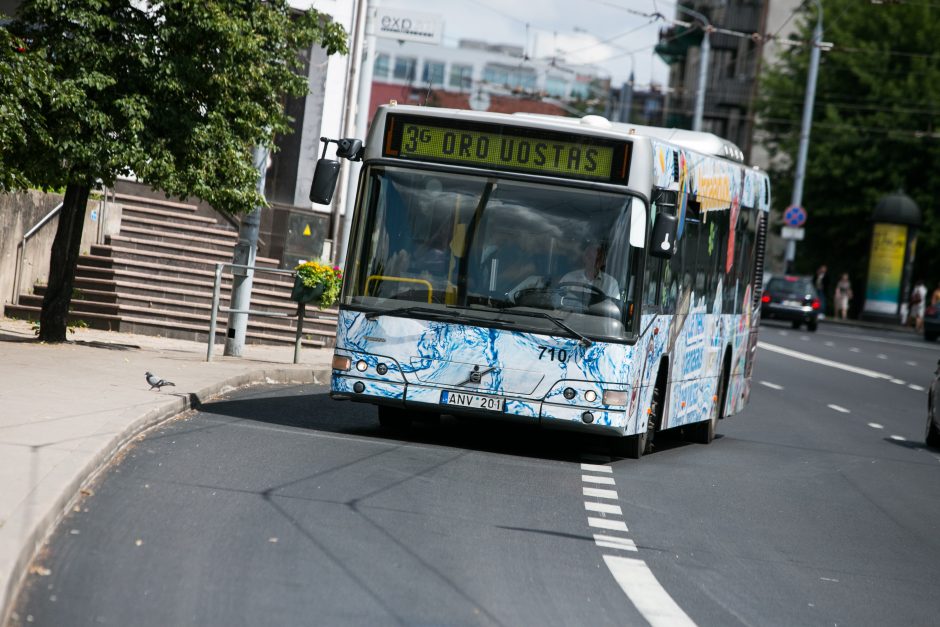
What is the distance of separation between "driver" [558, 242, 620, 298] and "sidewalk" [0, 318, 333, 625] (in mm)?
3442

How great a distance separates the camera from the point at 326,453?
487 inches

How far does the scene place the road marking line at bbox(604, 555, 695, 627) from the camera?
738 centimetres

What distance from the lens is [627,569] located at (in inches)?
340

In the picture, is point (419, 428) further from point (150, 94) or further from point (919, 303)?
point (919, 303)

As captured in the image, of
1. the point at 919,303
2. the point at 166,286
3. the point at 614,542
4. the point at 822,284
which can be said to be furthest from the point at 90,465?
the point at 919,303

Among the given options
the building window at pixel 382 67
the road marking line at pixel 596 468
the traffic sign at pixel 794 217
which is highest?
the building window at pixel 382 67

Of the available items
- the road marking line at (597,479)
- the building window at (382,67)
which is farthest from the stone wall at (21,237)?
the building window at (382,67)

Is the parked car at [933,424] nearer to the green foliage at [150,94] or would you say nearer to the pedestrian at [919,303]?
the green foliage at [150,94]

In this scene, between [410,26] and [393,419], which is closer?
[393,419]

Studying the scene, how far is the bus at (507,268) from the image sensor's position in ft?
42.8

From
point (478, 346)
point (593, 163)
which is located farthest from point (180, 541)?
point (593, 163)

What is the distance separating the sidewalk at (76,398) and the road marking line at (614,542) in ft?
9.72

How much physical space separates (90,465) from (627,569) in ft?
10.7

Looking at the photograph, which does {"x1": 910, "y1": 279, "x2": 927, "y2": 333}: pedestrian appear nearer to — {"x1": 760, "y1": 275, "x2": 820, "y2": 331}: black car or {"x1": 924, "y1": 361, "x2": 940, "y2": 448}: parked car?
{"x1": 760, "y1": 275, "x2": 820, "y2": 331}: black car
